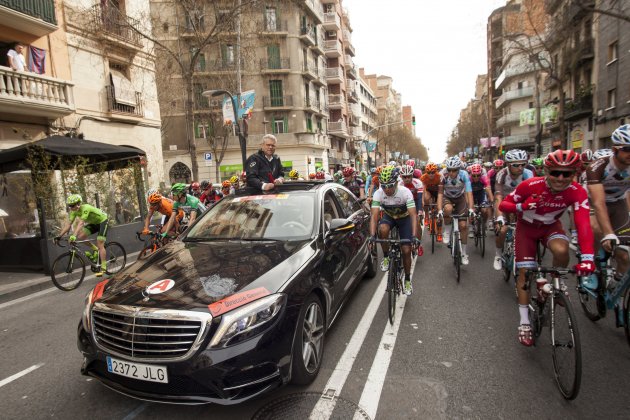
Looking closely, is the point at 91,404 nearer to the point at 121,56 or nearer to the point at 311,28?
the point at 121,56

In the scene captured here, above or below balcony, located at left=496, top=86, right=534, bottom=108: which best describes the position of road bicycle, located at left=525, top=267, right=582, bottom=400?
below

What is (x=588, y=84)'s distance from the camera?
2636 centimetres

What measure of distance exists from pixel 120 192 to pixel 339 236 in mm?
9788

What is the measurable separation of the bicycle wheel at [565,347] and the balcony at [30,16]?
16.3 meters

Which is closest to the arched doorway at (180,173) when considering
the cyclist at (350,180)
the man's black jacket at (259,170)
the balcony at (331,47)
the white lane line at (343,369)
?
the balcony at (331,47)

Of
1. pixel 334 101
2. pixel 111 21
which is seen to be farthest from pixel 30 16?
pixel 334 101

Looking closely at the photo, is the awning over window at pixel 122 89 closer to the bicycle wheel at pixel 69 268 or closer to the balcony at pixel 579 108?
the bicycle wheel at pixel 69 268

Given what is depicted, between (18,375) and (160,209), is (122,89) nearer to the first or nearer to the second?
(160,209)

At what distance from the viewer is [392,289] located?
4.54 m

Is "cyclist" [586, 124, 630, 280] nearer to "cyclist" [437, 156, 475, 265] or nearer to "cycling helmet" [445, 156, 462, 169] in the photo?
"cyclist" [437, 156, 475, 265]

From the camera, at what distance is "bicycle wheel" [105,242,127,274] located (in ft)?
27.5

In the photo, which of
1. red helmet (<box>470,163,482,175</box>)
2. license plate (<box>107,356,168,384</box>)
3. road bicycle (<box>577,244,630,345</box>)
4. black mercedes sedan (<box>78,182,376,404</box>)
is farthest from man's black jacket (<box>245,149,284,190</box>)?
road bicycle (<box>577,244,630,345</box>)

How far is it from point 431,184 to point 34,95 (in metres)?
13.2

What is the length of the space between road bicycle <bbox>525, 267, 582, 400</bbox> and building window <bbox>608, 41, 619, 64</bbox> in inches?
1010
